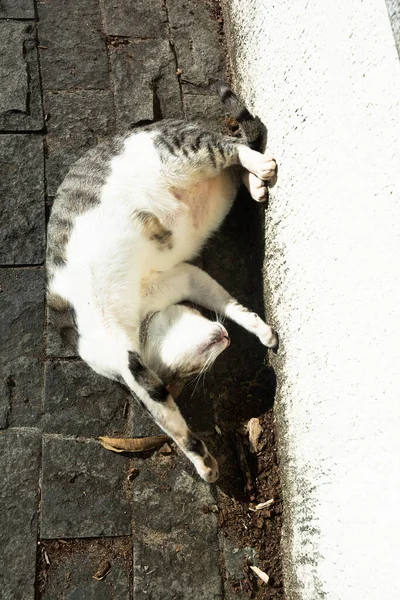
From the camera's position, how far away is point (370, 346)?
1911 millimetres

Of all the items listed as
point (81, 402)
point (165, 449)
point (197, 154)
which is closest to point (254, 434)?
point (165, 449)

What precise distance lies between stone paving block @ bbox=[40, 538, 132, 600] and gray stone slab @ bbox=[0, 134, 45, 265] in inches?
62.2

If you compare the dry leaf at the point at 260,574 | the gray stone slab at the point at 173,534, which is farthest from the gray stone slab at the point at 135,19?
the dry leaf at the point at 260,574

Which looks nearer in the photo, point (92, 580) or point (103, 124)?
point (92, 580)

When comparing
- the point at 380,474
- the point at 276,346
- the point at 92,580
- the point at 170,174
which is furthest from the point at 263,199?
the point at 92,580

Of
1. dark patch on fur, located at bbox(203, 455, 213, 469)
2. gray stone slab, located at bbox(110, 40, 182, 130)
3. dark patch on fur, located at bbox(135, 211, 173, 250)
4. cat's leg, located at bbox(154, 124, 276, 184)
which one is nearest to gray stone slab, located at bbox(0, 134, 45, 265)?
gray stone slab, located at bbox(110, 40, 182, 130)

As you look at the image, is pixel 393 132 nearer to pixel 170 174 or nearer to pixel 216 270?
pixel 170 174

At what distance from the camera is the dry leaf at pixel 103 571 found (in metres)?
2.69

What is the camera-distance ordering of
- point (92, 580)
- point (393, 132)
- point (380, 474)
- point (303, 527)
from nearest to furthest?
point (393, 132)
point (380, 474)
point (303, 527)
point (92, 580)

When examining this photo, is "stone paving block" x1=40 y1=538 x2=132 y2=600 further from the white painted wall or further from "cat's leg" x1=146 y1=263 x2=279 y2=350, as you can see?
"cat's leg" x1=146 y1=263 x2=279 y2=350

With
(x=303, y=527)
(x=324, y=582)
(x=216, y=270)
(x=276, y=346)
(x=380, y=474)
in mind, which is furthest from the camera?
(x=216, y=270)

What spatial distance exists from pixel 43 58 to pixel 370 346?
2.95 metres

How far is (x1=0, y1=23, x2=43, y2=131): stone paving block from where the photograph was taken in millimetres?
3494

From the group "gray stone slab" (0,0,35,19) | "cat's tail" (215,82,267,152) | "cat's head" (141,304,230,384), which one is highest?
"gray stone slab" (0,0,35,19)
